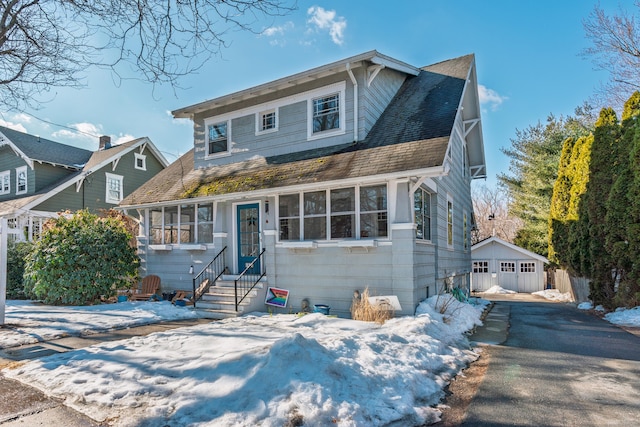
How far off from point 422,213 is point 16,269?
44.5ft

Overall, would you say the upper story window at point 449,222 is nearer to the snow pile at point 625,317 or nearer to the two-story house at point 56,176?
the snow pile at point 625,317

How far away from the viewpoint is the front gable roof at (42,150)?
19891 millimetres

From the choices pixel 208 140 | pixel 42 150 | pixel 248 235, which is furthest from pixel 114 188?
pixel 248 235

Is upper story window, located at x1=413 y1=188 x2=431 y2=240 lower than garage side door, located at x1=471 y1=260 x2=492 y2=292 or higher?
higher

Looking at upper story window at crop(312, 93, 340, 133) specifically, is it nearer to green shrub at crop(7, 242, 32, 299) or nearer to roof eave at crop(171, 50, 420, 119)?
roof eave at crop(171, 50, 420, 119)

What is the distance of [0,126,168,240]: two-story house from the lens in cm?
1862

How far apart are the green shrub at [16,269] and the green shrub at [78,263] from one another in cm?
178

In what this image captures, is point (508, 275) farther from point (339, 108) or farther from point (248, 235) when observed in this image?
point (248, 235)

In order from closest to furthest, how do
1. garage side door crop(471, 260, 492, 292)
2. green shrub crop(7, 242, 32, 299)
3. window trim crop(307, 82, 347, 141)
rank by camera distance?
window trim crop(307, 82, 347, 141), green shrub crop(7, 242, 32, 299), garage side door crop(471, 260, 492, 292)

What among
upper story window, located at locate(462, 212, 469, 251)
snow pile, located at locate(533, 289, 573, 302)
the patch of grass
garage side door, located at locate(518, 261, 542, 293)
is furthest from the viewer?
garage side door, located at locate(518, 261, 542, 293)

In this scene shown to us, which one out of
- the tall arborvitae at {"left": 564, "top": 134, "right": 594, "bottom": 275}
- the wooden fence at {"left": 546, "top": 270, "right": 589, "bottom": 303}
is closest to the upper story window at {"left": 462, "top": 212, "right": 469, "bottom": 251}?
the tall arborvitae at {"left": 564, "top": 134, "right": 594, "bottom": 275}

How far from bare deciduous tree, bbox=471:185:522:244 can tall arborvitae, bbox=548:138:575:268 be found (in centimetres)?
2567

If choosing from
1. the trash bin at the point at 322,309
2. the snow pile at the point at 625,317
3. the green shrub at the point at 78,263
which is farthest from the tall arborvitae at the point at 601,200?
the green shrub at the point at 78,263

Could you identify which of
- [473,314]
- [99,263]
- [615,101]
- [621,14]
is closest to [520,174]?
[615,101]
